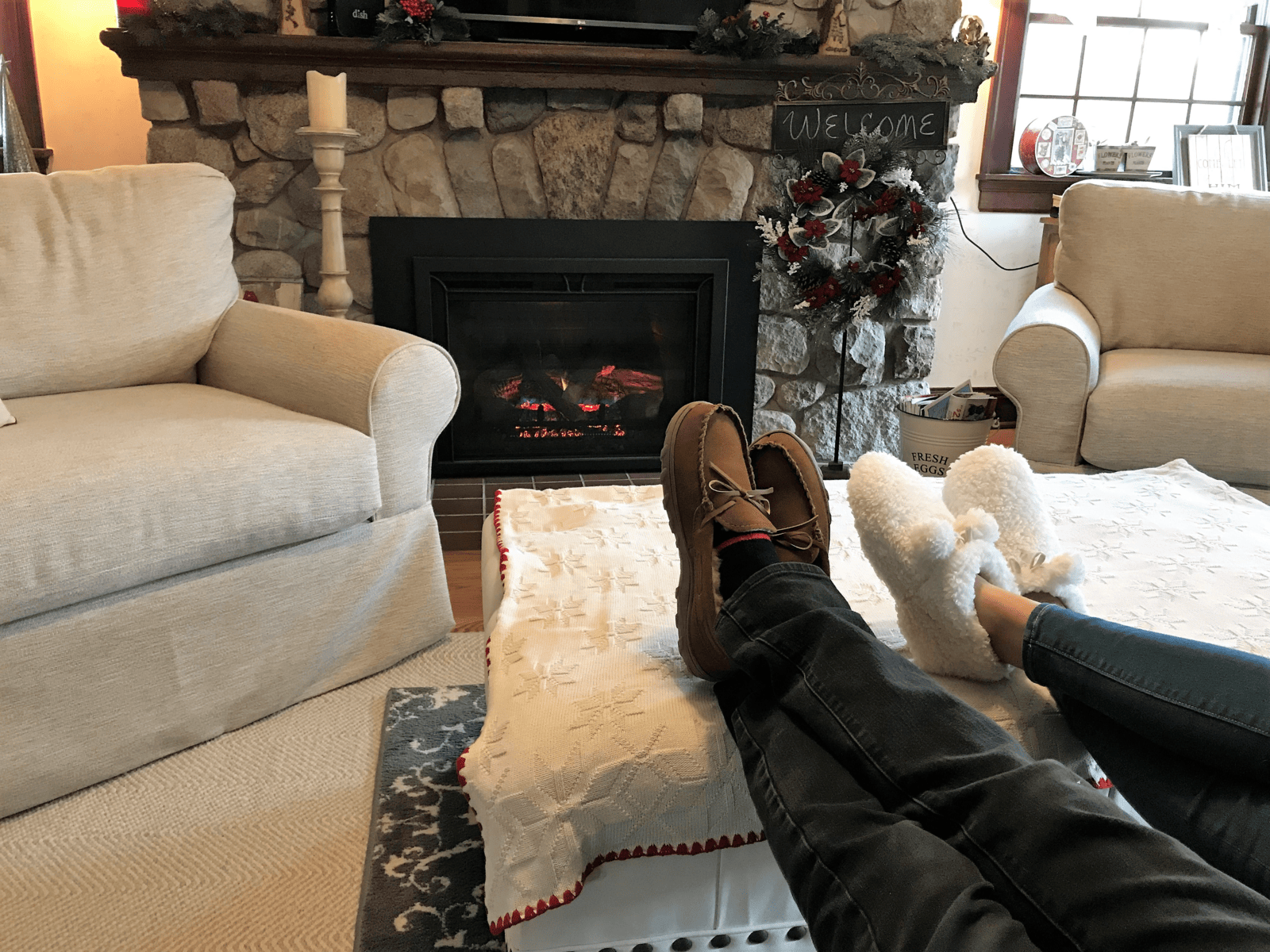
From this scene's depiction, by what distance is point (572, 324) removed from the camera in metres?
2.79

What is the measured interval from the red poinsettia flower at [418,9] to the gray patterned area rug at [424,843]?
1.67 meters

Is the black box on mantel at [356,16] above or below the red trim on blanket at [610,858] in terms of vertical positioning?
above

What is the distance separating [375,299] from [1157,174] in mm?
2616

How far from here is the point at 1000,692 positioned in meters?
0.93

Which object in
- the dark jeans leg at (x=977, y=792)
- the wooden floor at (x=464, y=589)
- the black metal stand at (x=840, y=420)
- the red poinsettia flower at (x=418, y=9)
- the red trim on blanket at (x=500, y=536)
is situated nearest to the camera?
the dark jeans leg at (x=977, y=792)

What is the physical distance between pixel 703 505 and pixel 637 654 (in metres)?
0.17

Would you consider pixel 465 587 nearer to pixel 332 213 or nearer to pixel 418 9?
pixel 332 213

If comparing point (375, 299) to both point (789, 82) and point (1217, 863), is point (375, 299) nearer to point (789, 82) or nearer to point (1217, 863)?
point (789, 82)

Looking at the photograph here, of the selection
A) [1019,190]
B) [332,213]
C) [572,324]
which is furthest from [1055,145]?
[332,213]

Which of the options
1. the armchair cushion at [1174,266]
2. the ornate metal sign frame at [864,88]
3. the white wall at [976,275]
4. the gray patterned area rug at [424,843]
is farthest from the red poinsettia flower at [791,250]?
the gray patterned area rug at [424,843]

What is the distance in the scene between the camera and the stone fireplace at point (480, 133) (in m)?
2.42

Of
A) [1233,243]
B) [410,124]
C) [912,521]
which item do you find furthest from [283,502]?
[1233,243]

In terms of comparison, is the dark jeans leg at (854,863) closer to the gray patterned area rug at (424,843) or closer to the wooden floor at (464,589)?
the gray patterned area rug at (424,843)

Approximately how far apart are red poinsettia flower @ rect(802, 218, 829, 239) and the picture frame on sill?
139 cm
